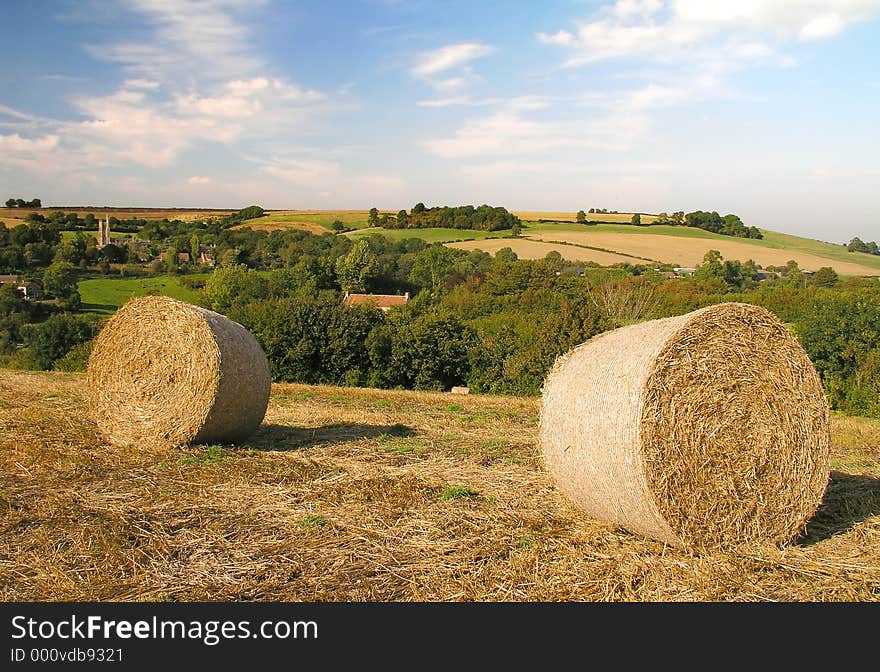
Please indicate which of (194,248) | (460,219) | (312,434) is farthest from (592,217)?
(312,434)

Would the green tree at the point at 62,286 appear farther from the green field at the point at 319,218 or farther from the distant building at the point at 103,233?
the green field at the point at 319,218

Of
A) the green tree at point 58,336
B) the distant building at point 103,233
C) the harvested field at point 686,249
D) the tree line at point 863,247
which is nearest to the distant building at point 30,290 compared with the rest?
the green tree at point 58,336

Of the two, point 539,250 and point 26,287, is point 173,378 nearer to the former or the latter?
point 26,287

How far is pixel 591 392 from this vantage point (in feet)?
23.0

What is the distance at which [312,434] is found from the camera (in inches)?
466

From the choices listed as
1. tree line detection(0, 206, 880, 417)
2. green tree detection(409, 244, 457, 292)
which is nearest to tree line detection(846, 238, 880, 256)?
tree line detection(0, 206, 880, 417)

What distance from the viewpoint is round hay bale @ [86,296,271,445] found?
10.1m

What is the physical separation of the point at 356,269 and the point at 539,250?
16.8m

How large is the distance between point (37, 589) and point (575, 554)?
422 cm

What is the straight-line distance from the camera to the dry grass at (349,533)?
5.62 meters

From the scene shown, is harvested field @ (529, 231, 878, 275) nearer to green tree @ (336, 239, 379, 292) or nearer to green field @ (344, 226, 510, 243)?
green field @ (344, 226, 510, 243)

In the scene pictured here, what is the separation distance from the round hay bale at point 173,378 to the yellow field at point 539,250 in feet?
175

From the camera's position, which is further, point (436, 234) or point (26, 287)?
Result: point (436, 234)

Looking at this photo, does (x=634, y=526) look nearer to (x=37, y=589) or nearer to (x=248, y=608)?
(x=248, y=608)
